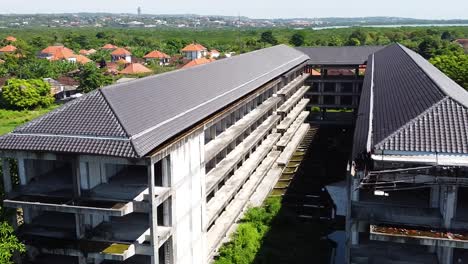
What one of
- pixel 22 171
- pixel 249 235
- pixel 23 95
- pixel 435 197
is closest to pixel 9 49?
pixel 23 95

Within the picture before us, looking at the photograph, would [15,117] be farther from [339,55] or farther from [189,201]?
[189,201]

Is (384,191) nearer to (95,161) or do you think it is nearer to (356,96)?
(95,161)

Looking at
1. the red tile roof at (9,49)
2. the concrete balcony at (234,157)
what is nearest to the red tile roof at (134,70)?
the red tile roof at (9,49)

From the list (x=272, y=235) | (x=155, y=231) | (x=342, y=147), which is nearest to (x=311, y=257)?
(x=272, y=235)

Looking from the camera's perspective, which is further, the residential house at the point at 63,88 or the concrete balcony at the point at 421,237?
the residential house at the point at 63,88

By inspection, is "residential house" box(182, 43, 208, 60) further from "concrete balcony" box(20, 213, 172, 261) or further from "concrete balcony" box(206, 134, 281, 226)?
"concrete balcony" box(20, 213, 172, 261)

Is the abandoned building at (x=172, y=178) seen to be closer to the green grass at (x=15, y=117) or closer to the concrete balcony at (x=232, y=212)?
the concrete balcony at (x=232, y=212)
